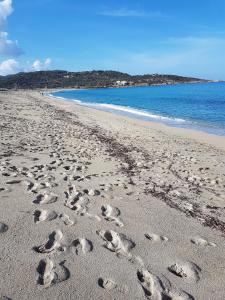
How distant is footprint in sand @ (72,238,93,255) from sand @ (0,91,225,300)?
0.5 inches

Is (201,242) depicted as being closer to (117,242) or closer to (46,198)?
(117,242)

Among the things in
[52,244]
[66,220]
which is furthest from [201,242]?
[52,244]

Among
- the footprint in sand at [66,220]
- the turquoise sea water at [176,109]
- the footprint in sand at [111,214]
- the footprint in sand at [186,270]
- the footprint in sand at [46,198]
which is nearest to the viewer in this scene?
the footprint in sand at [186,270]

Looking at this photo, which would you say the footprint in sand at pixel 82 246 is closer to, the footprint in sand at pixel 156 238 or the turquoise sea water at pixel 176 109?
the footprint in sand at pixel 156 238

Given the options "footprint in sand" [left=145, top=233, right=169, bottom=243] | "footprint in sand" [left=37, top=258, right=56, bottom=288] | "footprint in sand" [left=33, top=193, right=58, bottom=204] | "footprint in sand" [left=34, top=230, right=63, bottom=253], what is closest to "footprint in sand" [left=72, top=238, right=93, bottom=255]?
"footprint in sand" [left=34, top=230, right=63, bottom=253]

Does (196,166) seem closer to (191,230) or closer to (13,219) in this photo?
(191,230)

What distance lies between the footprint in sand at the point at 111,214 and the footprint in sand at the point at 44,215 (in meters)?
0.86

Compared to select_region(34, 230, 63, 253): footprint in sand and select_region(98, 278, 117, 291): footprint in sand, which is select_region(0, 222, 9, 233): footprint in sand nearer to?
select_region(34, 230, 63, 253): footprint in sand

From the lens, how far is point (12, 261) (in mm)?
4168

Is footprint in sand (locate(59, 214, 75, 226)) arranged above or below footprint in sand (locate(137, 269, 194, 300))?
above

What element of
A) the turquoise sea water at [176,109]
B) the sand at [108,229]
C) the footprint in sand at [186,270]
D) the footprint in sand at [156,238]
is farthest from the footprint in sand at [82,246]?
the turquoise sea water at [176,109]

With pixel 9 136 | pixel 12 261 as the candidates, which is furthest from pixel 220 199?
pixel 9 136

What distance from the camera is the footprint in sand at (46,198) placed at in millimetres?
6227

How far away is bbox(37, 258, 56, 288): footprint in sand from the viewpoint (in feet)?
12.7
